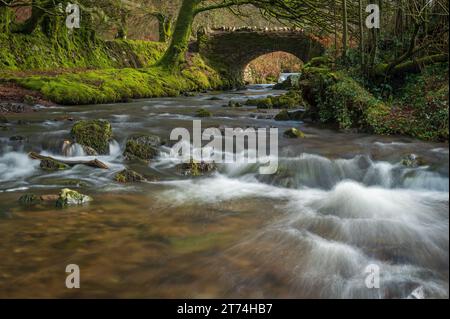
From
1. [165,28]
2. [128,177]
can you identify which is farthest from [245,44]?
[128,177]

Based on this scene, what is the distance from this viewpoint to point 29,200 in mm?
5406

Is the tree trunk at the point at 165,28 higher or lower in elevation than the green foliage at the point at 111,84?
higher

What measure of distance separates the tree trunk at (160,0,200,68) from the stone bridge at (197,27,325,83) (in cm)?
779

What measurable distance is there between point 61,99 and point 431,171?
1276 cm

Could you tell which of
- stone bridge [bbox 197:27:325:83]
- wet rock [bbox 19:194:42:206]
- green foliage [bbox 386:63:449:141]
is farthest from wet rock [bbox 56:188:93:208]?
stone bridge [bbox 197:27:325:83]

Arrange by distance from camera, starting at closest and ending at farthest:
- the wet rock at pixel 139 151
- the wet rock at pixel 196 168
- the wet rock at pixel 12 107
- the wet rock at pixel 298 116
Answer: the wet rock at pixel 196 168, the wet rock at pixel 139 151, the wet rock at pixel 298 116, the wet rock at pixel 12 107

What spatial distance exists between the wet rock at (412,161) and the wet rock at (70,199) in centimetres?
448

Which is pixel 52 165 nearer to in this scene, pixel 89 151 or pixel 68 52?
pixel 89 151

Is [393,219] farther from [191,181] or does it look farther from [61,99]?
[61,99]

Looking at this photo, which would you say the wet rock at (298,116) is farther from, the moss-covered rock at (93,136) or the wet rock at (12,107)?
the wet rock at (12,107)

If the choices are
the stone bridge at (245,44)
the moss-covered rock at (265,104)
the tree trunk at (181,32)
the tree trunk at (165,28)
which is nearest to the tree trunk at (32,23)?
the tree trunk at (181,32)

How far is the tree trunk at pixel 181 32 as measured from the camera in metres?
19.2

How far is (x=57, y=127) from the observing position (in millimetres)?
9805
